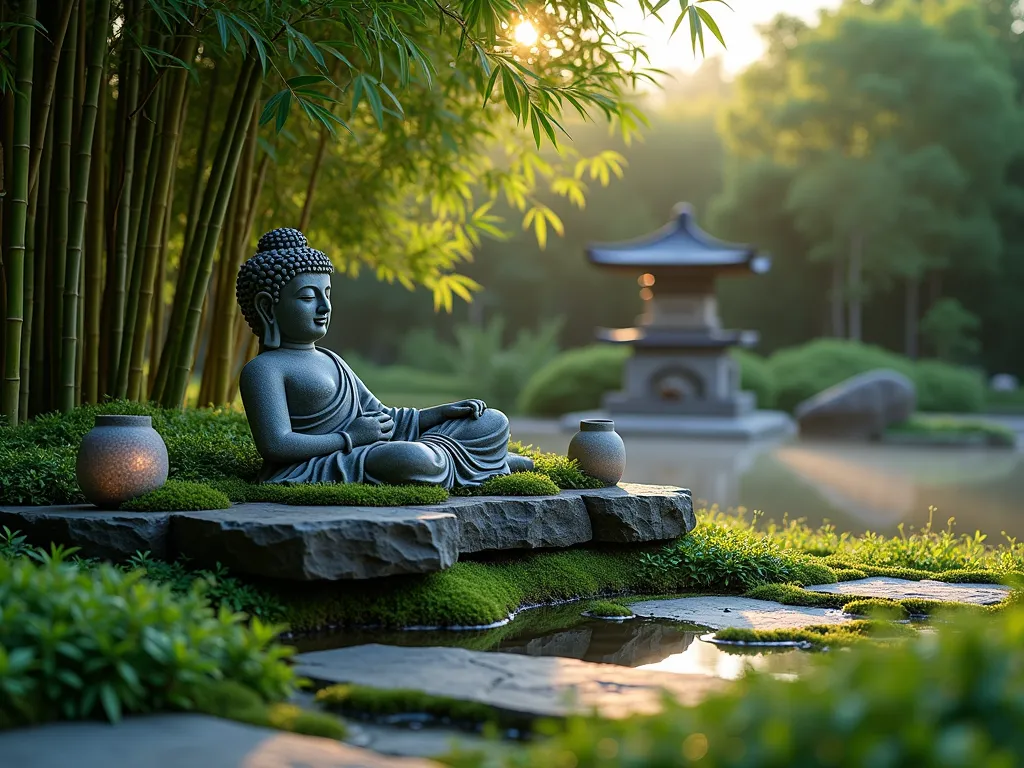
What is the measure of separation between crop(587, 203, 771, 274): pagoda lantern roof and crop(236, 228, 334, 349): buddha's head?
13.7 m

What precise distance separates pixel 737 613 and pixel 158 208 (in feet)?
10.3

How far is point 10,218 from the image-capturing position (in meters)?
4.60

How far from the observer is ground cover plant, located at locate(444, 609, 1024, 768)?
1671 mm

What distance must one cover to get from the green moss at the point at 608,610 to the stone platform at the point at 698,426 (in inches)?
431

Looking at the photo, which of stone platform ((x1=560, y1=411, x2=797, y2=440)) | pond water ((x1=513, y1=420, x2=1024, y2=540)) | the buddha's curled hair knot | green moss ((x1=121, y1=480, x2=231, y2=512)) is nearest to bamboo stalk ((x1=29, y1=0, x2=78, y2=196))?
the buddha's curled hair knot

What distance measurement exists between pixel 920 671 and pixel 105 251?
458 centimetres

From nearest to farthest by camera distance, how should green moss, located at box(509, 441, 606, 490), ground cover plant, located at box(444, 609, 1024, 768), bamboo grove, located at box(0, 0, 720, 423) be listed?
ground cover plant, located at box(444, 609, 1024, 768) → bamboo grove, located at box(0, 0, 720, 423) → green moss, located at box(509, 441, 606, 490)

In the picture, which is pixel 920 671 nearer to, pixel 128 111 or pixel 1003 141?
pixel 128 111

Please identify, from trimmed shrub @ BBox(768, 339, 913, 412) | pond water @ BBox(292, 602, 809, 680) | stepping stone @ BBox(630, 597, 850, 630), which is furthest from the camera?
trimmed shrub @ BBox(768, 339, 913, 412)

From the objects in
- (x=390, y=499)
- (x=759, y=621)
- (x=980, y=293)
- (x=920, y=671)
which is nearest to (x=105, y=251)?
(x=390, y=499)

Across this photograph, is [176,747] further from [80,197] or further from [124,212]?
[124,212]

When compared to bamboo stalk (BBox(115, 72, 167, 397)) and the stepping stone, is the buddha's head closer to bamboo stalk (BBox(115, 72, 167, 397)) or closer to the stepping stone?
bamboo stalk (BBox(115, 72, 167, 397))

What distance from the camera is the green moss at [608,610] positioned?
409 centimetres

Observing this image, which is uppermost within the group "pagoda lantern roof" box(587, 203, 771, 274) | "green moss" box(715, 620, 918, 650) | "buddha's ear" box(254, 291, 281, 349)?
"pagoda lantern roof" box(587, 203, 771, 274)
